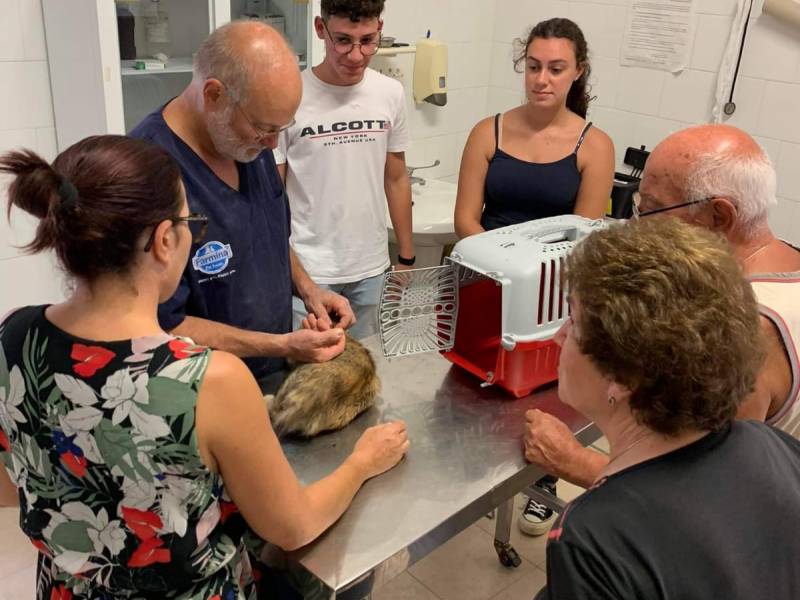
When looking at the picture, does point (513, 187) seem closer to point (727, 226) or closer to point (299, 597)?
point (727, 226)

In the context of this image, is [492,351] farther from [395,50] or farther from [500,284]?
[395,50]

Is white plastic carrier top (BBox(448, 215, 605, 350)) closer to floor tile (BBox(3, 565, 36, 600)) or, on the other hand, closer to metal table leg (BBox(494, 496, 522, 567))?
metal table leg (BBox(494, 496, 522, 567))

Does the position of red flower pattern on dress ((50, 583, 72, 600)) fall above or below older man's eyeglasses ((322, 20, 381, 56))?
below

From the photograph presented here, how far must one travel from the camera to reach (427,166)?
3605 millimetres

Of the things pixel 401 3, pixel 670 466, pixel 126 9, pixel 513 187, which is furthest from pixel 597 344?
pixel 401 3

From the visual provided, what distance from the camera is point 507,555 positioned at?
256 centimetres

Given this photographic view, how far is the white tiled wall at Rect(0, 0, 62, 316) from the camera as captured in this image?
7.53 ft

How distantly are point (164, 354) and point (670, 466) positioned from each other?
2.24 ft

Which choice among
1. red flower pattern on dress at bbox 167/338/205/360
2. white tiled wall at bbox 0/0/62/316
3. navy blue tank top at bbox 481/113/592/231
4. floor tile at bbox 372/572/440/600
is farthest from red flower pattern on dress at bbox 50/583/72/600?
navy blue tank top at bbox 481/113/592/231

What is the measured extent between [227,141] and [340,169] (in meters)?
0.77

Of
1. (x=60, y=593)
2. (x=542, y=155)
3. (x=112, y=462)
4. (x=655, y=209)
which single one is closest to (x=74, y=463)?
(x=112, y=462)

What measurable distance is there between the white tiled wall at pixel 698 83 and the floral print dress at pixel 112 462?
7.54 feet

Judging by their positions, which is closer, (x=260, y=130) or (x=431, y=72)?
(x=260, y=130)

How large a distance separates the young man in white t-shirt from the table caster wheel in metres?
0.87
